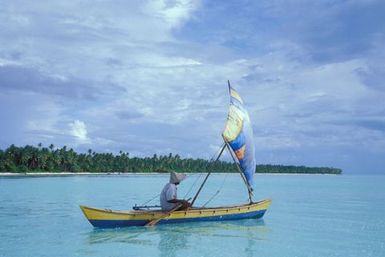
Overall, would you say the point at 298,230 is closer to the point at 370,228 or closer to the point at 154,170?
the point at 370,228

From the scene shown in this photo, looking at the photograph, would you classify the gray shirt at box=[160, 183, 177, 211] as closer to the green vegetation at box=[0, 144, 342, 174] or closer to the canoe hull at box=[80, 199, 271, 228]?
the canoe hull at box=[80, 199, 271, 228]

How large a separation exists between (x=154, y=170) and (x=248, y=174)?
120 metres

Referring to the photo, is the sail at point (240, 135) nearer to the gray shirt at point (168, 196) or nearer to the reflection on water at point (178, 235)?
the reflection on water at point (178, 235)

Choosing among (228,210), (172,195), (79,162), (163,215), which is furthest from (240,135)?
(79,162)

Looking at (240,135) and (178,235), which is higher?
(240,135)

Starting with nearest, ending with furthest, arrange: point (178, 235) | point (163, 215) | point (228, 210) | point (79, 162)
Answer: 1. point (178, 235)
2. point (163, 215)
3. point (228, 210)
4. point (79, 162)

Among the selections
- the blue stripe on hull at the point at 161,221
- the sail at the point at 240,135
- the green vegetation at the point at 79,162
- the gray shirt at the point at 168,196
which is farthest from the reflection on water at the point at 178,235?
the green vegetation at the point at 79,162

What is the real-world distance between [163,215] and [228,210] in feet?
12.3

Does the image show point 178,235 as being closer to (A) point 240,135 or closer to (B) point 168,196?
(B) point 168,196

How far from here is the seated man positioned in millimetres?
21484

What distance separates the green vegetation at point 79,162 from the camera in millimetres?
97375

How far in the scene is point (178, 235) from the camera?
20.5 metres

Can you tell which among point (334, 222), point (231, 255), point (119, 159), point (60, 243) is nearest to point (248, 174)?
point (334, 222)

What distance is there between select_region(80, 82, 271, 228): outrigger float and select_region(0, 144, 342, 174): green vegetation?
192 ft
